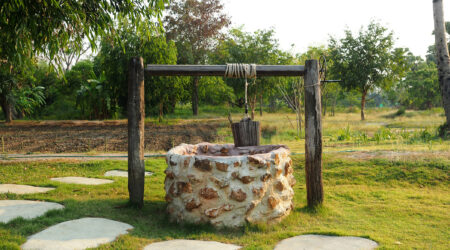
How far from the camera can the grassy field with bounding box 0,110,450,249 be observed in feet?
12.6

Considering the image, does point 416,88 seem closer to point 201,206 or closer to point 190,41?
point 190,41

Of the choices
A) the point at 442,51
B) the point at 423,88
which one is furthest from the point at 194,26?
the point at 423,88

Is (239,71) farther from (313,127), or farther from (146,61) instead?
(146,61)

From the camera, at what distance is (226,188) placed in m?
4.02

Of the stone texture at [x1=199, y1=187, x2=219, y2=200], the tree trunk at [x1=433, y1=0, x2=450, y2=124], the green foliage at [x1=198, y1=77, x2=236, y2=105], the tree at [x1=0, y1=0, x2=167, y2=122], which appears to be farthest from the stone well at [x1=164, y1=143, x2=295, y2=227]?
the green foliage at [x1=198, y1=77, x2=236, y2=105]

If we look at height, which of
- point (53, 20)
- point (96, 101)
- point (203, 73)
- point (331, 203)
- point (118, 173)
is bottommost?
point (331, 203)

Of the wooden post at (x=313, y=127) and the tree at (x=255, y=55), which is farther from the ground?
the tree at (x=255, y=55)

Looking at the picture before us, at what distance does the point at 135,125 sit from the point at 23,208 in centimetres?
177

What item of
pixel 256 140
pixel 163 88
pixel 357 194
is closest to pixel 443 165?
pixel 357 194

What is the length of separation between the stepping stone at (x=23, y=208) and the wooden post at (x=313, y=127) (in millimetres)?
3418

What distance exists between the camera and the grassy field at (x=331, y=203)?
12.6 feet

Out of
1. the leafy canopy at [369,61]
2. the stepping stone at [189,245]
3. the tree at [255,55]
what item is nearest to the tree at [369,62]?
the leafy canopy at [369,61]

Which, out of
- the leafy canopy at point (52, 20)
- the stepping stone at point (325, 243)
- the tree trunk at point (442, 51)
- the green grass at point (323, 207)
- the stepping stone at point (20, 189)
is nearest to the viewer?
the stepping stone at point (325, 243)

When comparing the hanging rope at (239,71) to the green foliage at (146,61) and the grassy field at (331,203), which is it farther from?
the green foliage at (146,61)
